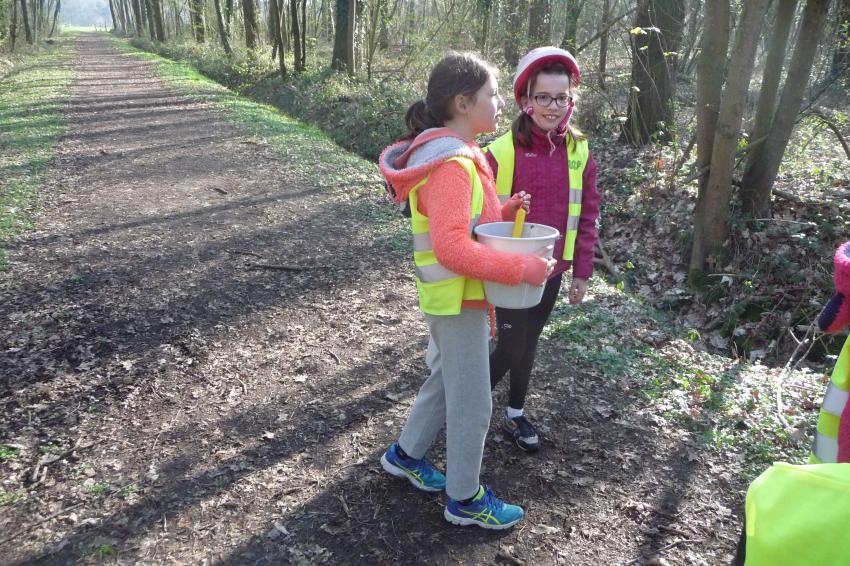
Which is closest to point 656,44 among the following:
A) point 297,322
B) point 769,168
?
point 769,168

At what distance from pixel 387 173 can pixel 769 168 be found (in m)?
6.21

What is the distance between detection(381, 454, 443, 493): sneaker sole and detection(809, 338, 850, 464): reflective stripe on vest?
177 cm

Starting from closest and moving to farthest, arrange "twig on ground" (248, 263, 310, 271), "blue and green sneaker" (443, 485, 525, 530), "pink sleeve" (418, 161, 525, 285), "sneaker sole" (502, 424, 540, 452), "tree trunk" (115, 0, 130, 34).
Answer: "pink sleeve" (418, 161, 525, 285)
"blue and green sneaker" (443, 485, 525, 530)
"sneaker sole" (502, 424, 540, 452)
"twig on ground" (248, 263, 310, 271)
"tree trunk" (115, 0, 130, 34)

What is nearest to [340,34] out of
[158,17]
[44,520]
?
[44,520]

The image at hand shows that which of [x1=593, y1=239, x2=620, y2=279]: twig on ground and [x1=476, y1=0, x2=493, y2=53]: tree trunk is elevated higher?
[x1=476, y1=0, x2=493, y2=53]: tree trunk

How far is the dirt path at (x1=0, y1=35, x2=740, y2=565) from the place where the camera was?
109 inches

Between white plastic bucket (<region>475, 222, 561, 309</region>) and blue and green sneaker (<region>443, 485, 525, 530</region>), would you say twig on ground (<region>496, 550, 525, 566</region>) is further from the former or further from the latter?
white plastic bucket (<region>475, 222, 561, 309</region>)

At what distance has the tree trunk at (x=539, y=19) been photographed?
16.5 m

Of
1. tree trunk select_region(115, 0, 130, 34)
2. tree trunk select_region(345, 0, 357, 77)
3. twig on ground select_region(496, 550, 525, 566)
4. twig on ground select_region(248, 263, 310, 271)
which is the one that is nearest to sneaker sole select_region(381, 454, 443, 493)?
twig on ground select_region(496, 550, 525, 566)

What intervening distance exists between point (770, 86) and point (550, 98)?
5673mm

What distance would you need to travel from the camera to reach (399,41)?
25047mm

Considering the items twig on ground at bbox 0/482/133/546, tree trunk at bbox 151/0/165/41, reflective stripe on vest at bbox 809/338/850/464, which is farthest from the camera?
tree trunk at bbox 151/0/165/41

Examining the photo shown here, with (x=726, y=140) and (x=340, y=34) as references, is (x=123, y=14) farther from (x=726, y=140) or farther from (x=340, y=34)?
(x=726, y=140)

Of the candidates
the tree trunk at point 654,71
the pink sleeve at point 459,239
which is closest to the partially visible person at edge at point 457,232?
the pink sleeve at point 459,239
